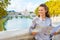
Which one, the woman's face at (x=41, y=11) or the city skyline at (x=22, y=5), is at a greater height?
the city skyline at (x=22, y=5)

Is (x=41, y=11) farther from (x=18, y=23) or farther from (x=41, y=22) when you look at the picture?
(x=18, y=23)

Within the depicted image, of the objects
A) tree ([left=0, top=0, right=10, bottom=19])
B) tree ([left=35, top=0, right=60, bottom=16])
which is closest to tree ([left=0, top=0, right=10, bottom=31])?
tree ([left=0, top=0, right=10, bottom=19])

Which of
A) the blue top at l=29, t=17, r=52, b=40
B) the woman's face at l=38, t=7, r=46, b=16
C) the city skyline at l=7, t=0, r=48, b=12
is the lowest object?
the blue top at l=29, t=17, r=52, b=40

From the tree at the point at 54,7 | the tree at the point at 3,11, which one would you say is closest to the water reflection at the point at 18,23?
the tree at the point at 3,11

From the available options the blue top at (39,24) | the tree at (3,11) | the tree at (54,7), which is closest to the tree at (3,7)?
the tree at (3,11)

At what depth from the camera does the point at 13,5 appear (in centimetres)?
177

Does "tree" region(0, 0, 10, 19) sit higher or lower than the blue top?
higher

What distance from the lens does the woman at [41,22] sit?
1788 mm

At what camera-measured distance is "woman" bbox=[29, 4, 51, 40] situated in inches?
70.4

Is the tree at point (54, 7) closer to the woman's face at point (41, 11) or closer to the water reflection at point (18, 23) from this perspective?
the woman's face at point (41, 11)

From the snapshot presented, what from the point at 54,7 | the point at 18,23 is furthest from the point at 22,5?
the point at 54,7

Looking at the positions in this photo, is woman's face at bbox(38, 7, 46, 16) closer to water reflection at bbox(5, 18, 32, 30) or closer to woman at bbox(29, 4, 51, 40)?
woman at bbox(29, 4, 51, 40)

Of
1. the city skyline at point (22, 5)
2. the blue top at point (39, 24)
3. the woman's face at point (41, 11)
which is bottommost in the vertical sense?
the blue top at point (39, 24)

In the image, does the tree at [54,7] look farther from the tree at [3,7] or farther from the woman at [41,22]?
the tree at [3,7]
